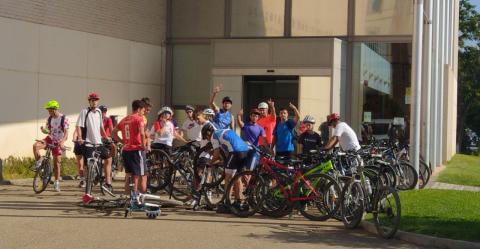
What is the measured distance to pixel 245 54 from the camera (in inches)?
885

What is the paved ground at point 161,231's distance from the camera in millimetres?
9281

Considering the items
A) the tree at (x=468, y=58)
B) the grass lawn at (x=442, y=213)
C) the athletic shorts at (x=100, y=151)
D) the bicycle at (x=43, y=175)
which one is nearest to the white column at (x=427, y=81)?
the grass lawn at (x=442, y=213)

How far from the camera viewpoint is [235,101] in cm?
2252

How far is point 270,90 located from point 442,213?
1208 cm

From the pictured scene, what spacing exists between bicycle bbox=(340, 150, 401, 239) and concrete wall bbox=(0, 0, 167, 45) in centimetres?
1094

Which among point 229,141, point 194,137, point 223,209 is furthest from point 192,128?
point 223,209

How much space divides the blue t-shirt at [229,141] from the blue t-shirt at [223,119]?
260 cm

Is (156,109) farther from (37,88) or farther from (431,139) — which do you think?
(431,139)

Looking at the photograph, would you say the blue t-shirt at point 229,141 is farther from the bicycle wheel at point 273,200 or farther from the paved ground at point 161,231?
the paved ground at point 161,231

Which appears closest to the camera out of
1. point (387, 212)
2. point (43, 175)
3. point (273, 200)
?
point (387, 212)

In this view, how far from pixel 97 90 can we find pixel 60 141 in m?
6.83

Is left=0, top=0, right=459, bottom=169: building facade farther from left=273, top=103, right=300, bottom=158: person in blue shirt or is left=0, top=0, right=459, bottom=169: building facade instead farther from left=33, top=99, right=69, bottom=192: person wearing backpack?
left=273, top=103, right=300, bottom=158: person in blue shirt

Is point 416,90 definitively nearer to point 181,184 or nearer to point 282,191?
point 282,191

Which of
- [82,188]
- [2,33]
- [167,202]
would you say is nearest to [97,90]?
[2,33]
